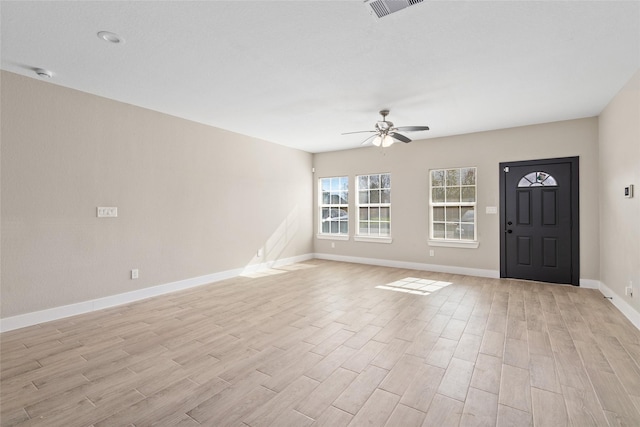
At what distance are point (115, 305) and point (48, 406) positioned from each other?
91.0 inches

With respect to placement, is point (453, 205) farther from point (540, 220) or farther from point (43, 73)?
point (43, 73)

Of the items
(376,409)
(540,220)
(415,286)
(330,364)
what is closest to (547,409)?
(376,409)

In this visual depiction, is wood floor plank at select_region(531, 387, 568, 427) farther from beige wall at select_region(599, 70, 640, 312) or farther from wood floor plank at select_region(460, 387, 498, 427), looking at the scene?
beige wall at select_region(599, 70, 640, 312)

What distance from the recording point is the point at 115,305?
4137mm

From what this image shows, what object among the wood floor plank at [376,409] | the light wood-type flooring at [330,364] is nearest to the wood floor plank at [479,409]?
the light wood-type flooring at [330,364]

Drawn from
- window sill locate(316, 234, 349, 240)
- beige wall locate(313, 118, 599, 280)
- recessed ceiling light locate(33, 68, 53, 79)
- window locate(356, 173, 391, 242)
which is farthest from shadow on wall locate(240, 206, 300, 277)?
recessed ceiling light locate(33, 68, 53, 79)

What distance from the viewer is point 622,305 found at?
3799 millimetres

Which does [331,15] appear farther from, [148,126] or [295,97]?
[148,126]

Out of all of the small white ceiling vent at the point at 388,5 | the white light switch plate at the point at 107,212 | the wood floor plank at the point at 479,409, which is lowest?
the wood floor plank at the point at 479,409

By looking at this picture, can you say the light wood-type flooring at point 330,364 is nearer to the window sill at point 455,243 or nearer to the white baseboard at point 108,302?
the white baseboard at point 108,302

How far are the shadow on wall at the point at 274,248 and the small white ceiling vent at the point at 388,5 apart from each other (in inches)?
192

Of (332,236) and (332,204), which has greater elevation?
(332,204)

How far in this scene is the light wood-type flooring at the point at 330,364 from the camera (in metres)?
1.95

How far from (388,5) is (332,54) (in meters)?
0.83
